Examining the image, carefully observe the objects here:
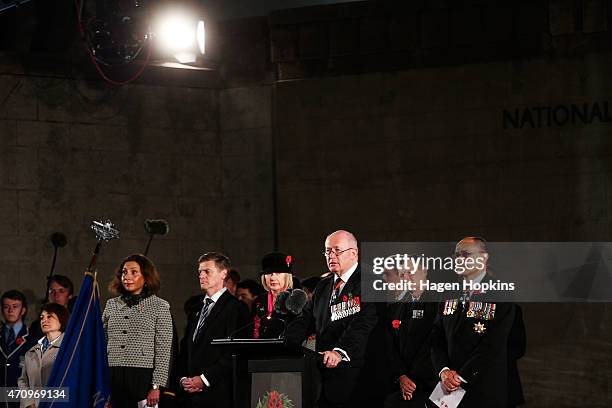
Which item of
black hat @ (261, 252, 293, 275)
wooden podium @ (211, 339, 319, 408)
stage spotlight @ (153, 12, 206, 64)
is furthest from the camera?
stage spotlight @ (153, 12, 206, 64)

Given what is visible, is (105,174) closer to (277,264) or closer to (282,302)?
(277,264)

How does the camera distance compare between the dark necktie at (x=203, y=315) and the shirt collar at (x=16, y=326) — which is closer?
the dark necktie at (x=203, y=315)

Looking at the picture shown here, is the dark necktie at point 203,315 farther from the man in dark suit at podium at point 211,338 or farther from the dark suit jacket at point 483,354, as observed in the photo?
the dark suit jacket at point 483,354

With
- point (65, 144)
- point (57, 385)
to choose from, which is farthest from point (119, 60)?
point (57, 385)

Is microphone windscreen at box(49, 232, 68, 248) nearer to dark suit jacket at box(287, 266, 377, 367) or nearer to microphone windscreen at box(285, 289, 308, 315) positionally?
dark suit jacket at box(287, 266, 377, 367)

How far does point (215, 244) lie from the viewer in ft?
41.8

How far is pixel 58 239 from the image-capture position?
11.8 meters

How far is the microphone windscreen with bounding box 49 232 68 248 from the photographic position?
1182 cm

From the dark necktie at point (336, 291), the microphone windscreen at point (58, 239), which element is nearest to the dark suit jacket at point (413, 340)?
the dark necktie at point (336, 291)

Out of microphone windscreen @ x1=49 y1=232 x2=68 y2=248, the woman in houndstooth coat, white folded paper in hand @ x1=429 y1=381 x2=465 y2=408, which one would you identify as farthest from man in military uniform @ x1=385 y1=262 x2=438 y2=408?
microphone windscreen @ x1=49 y1=232 x2=68 y2=248

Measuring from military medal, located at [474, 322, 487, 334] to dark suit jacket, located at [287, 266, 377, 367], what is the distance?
1.79ft

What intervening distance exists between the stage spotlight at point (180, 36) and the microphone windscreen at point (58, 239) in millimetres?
2170

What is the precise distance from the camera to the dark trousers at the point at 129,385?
7.78m

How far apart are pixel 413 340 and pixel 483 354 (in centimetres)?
82
